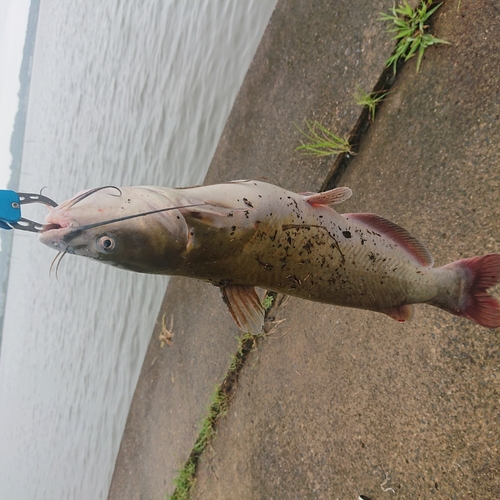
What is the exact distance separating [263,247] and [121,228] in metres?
0.55

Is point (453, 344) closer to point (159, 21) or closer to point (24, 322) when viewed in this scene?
point (159, 21)

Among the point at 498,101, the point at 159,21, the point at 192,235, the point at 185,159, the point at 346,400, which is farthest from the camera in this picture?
the point at 159,21

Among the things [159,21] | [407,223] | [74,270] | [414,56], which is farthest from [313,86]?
[74,270]

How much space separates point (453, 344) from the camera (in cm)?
247

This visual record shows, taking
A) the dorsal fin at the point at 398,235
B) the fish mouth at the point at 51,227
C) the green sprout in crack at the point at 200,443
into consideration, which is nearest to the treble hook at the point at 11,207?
the fish mouth at the point at 51,227

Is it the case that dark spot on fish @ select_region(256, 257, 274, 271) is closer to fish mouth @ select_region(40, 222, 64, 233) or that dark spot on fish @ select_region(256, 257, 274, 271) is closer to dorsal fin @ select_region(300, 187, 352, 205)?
dorsal fin @ select_region(300, 187, 352, 205)

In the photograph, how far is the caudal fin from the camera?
6.20 feet

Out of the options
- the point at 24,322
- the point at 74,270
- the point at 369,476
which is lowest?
the point at 24,322

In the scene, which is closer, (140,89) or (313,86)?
(313,86)

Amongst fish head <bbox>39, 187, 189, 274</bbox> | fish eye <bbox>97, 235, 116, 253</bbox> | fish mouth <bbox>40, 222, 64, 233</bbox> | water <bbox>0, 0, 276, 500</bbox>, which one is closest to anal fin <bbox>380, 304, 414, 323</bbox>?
fish head <bbox>39, 187, 189, 274</bbox>

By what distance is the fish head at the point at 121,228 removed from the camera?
1.55m

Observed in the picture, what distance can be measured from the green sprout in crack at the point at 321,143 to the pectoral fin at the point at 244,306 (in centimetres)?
171

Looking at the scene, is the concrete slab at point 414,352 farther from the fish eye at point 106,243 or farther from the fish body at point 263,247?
the fish eye at point 106,243

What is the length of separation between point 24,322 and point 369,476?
1137 centimetres
